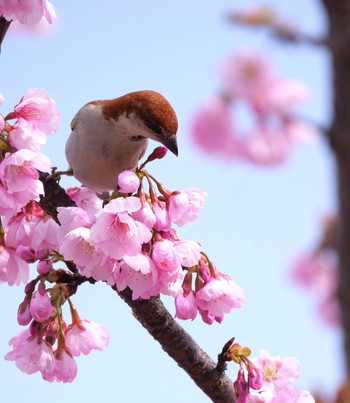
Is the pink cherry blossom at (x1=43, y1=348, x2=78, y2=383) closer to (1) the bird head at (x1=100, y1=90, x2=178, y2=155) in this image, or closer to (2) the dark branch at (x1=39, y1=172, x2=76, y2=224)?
(2) the dark branch at (x1=39, y1=172, x2=76, y2=224)

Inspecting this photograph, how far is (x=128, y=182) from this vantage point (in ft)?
5.35

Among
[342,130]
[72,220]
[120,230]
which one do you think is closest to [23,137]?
[72,220]

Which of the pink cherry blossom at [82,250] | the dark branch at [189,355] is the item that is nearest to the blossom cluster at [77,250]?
the pink cherry blossom at [82,250]

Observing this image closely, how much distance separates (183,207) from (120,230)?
183 millimetres

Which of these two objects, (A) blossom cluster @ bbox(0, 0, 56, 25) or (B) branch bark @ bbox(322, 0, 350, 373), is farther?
(B) branch bark @ bbox(322, 0, 350, 373)

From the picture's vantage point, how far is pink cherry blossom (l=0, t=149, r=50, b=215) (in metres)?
1.62

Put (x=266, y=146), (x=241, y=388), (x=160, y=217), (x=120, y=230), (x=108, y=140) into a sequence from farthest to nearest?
(x=266, y=146) → (x=108, y=140) → (x=241, y=388) → (x=160, y=217) → (x=120, y=230)

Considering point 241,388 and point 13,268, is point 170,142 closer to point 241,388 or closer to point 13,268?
point 13,268

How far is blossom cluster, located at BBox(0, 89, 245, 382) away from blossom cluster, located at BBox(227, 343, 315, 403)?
12 cm

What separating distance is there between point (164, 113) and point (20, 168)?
0.65 m

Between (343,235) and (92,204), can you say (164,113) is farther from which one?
(343,235)

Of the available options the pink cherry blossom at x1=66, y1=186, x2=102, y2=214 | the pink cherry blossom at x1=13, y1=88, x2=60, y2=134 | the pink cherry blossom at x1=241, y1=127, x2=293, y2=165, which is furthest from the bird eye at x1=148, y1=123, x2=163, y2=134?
the pink cherry blossom at x1=241, y1=127, x2=293, y2=165

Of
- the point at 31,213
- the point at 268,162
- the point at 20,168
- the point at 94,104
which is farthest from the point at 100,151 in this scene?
the point at 268,162

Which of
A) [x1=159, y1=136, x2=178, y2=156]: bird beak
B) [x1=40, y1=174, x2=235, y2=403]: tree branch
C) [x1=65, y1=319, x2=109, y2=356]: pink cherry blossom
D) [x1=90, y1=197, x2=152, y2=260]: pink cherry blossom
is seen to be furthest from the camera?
[x1=159, y1=136, x2=178, y2=156]: bird beak
